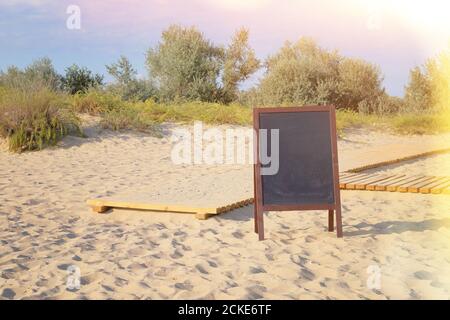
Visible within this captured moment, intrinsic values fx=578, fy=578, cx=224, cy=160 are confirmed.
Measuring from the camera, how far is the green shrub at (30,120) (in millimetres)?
10602

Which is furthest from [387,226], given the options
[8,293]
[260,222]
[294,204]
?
[8,293]

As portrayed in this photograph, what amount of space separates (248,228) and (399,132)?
11.4m

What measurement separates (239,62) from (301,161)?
66.6ft

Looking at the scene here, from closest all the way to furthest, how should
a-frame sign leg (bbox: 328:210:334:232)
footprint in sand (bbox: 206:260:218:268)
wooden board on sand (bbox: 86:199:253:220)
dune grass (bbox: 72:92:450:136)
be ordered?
footprint in sand (bbox: 206:260:218:268), a-frame sign leg (bbox: 328:210:334:232), wooden board on sand (bbox: 86:199:253:220), dune grass (bbox: 72:92:450:136)

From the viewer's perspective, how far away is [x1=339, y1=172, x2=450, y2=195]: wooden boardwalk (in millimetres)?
7332

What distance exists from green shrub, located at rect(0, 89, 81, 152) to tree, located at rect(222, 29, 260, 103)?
1220cm

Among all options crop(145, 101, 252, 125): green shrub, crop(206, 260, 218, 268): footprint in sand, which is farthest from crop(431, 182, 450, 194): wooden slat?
crop(145, 101, 252, 125): green shrub

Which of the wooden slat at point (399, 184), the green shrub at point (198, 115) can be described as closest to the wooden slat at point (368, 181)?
the wooden slat at point (399, 184)

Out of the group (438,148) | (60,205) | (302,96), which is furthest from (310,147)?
(302,96)

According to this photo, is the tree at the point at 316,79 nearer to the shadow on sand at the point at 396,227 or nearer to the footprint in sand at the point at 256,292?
the shadow on sand at the point at 396,227

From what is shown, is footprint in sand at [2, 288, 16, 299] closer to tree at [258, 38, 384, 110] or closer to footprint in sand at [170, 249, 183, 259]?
footprint in sand at [170, 249, 183, 259]

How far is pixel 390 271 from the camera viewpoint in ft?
14.5

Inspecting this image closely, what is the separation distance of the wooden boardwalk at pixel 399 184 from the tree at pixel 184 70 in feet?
40.5

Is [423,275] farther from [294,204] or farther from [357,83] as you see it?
[357,83]
